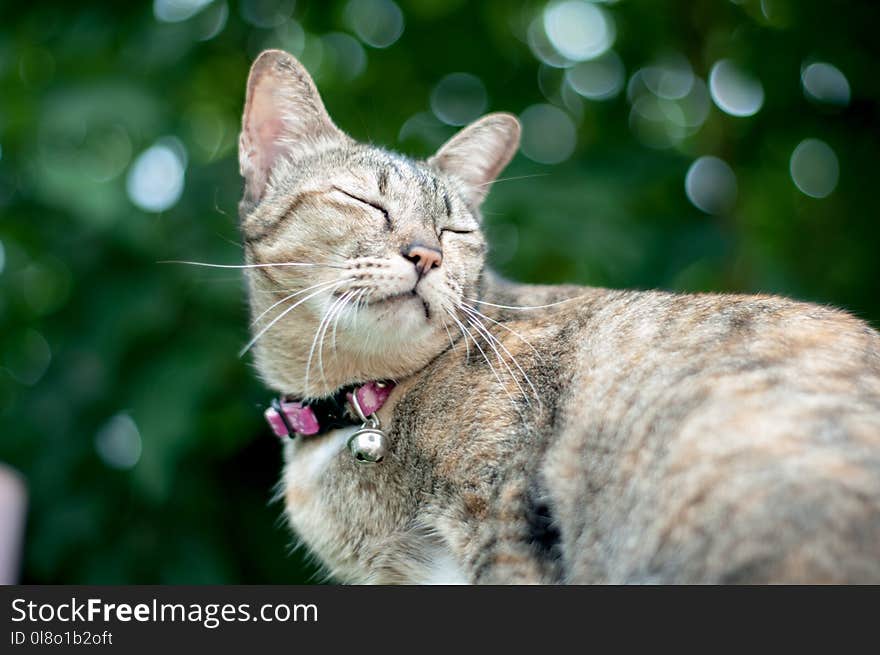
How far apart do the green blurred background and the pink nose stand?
124cm

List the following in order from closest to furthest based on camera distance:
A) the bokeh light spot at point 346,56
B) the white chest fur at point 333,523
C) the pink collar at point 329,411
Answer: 1. the white chest fur at point 333,523
2. the pink collar at point 329,411
3. the bokeh light spot at point 346,56

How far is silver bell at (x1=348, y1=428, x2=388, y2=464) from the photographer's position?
260cm

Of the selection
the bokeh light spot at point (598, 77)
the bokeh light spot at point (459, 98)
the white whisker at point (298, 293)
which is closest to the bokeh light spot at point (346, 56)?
the bokeh light spot at point (459, 98)

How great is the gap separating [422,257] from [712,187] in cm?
245

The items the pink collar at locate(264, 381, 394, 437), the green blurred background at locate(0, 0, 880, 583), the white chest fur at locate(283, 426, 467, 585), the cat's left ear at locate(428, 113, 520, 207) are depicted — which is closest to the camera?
the white chest fur at locate(283, 426, 467, 585)

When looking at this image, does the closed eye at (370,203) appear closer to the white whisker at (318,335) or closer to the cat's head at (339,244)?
the cat's head at (339,244)

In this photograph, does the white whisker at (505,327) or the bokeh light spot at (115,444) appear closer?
the white whisker at (505,327)

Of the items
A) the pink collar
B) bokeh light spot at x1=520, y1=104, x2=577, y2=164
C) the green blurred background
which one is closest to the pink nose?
the pink collar

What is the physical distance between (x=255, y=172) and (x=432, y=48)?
192cm

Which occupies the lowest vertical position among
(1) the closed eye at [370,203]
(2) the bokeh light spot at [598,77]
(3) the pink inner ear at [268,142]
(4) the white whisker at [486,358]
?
(4) the white whisker at [486,358]

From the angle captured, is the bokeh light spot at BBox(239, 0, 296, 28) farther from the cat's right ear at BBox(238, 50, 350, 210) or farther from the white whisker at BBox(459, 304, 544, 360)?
the white whisker at BBox(459, 304, 544, 360)

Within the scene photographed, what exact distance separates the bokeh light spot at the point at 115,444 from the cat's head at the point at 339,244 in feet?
4.06

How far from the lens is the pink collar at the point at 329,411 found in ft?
9.29

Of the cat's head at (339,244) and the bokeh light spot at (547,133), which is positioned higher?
the bokeh light spot at (547,133)
